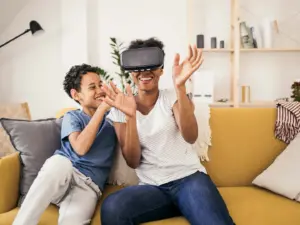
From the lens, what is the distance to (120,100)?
135cm

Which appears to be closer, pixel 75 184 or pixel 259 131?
pixel 75 184

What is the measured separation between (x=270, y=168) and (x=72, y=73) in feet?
3.25

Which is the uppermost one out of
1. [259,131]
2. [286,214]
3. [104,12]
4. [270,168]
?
[104,12]

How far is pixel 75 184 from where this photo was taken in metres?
1.37

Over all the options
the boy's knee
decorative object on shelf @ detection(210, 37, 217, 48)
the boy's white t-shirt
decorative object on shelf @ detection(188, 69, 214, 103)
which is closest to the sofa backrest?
the boy's white t-shirt

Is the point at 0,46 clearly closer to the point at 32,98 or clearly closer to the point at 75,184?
the point at 32,98

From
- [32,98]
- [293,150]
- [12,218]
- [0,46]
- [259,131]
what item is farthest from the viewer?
[32,98]

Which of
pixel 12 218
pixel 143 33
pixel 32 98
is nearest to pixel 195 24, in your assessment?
pixel 143 33

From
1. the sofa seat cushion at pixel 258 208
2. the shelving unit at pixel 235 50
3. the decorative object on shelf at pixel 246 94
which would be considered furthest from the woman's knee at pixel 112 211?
the decorative object on shelf at pixel 246 94

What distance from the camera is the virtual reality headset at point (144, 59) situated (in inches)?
54.1

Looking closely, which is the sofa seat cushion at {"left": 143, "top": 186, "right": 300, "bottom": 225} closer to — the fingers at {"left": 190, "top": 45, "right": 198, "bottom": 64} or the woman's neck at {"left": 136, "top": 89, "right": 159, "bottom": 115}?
the woman's neck at {"left": 136, "top": 89, "right": 159, "bottom": 115}

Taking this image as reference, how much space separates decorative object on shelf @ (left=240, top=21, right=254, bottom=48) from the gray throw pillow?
1.98 m

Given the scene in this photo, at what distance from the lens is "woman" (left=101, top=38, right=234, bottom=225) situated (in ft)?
4.10

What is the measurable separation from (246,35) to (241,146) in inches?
61.8
